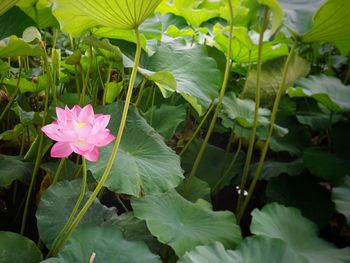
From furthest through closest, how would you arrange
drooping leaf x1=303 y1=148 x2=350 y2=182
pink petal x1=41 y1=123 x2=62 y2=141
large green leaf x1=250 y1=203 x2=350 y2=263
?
1. drooping leaf x1=303 y1=148 x2=350 y2=182
2. large green leaf x1=250 y1=203 x2=350 y2=263
3. pink petal x1=41 y1=123 x2=62 y2=141

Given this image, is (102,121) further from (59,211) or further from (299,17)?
(299,17)

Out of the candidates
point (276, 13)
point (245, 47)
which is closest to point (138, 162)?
point (276, 13)

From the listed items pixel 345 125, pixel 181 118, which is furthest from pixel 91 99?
pixel 345 125

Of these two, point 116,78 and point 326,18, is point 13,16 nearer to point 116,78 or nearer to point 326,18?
point 116,78

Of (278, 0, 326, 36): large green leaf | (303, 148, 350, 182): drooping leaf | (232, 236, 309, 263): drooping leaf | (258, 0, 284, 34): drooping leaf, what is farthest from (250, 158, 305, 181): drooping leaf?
(258, 0, 284, 34): drooping leaf

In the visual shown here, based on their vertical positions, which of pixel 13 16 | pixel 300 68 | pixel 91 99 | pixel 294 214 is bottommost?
pixel 294 214

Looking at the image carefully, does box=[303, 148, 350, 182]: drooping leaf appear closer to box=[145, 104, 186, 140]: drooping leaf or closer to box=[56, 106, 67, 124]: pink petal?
box=[145, 104, 186, 140]: drooping leaf
